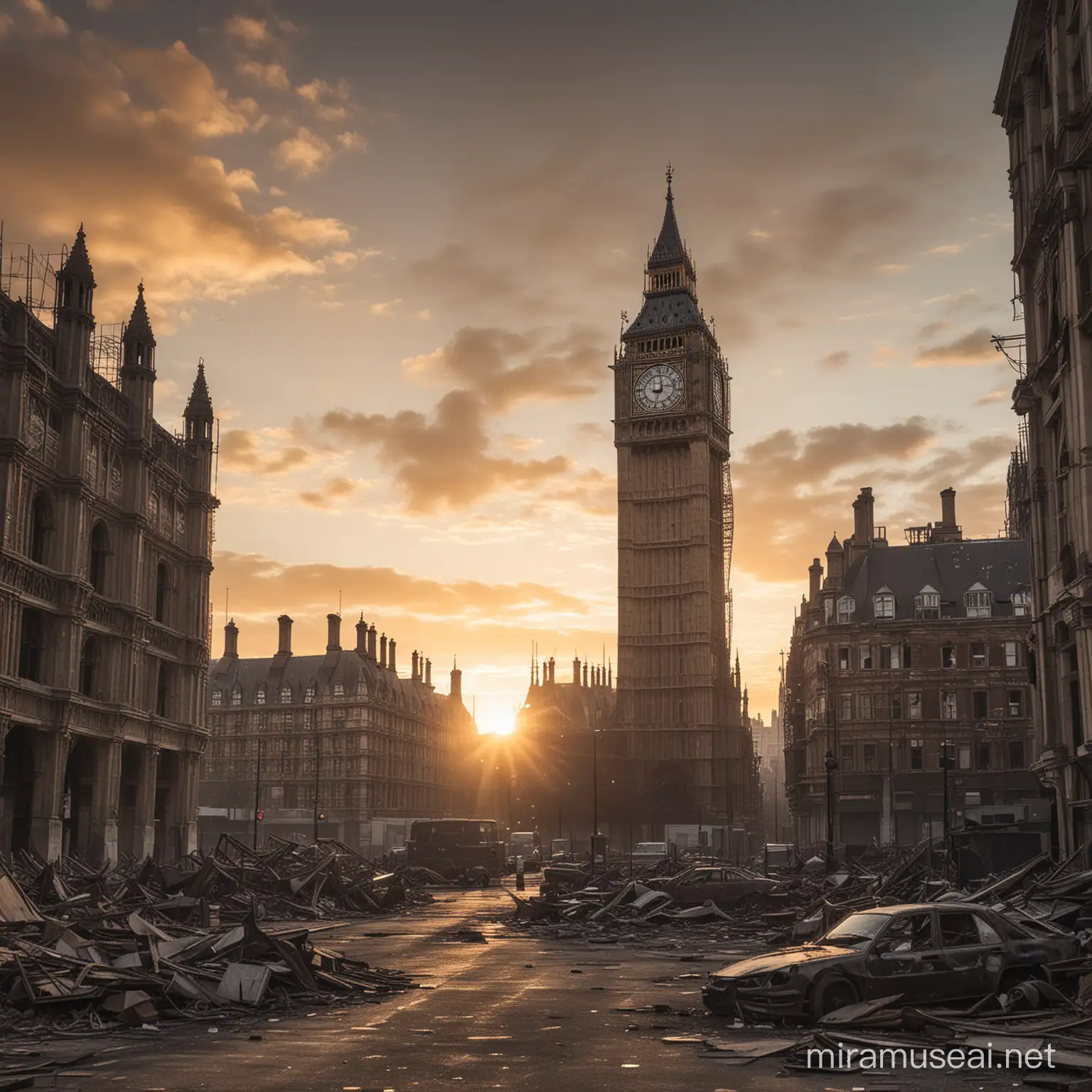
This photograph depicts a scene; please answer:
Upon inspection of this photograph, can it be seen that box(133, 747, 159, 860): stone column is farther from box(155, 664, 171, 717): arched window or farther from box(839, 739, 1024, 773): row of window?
box(839, 739, 1024, 773): row of window

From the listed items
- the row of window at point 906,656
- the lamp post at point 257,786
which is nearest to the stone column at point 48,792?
the lamp post at point 257,786

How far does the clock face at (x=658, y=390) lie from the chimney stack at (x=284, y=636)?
40348mm

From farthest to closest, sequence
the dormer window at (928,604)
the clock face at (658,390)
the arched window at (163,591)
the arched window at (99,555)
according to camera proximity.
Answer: the clock face at (658,390) → the dormer window at (928,604) → the arched window at (163,591) → the arched window at (99,555)

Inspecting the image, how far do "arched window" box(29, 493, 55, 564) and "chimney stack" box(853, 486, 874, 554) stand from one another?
59525 millimetres

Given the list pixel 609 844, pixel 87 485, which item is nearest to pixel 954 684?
pixel 609 844

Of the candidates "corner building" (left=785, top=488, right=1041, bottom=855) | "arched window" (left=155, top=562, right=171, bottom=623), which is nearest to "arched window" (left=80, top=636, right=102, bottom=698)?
"arched window" (left=155, top=562, right=171, bottom=623)

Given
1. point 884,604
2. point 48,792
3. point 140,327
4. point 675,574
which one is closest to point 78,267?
point 140,327

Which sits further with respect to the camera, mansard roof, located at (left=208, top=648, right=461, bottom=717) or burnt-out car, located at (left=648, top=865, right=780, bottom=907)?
mansard roof, located at (left=208, top=648, right=461, bottom=717)

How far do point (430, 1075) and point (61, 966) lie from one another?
25.9ft

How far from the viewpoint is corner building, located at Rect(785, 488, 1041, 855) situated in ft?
260

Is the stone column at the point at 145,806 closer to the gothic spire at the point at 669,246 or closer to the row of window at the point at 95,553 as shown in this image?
the row of window at the point at 95,553

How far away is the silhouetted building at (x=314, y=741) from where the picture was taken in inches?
4377

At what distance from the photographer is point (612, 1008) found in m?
18.5

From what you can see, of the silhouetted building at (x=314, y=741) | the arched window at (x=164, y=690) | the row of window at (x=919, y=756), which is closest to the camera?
the arched window at (x=164, y=690)
